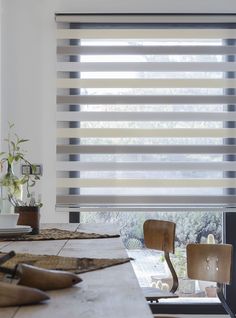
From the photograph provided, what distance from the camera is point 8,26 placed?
3.73m

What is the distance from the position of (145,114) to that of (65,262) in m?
2.40

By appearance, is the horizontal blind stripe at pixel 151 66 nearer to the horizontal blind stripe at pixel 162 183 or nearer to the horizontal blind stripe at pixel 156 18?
the horizontal blind stripe at pixel 156 18

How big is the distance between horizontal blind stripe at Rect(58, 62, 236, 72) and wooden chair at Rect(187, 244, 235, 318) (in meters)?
1.70

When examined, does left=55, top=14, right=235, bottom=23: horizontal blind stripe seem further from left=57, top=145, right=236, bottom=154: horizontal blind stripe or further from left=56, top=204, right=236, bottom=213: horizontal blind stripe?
left=56, top=204, right=236, bottom=213: horizontal blind stripe

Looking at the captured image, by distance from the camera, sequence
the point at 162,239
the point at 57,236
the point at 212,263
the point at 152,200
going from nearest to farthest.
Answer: the point at 57,236 → the point at 212,263 → the point at 162,239 → the point at 152,200


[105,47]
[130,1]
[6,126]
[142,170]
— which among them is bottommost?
[142,170]

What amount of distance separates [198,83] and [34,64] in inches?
44.7

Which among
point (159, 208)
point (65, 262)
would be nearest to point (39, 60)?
point (159, 208)

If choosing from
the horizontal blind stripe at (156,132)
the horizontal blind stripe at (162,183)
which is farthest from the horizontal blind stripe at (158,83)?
the horizontal blind stripe at (162,183)

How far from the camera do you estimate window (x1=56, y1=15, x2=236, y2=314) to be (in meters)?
3.68

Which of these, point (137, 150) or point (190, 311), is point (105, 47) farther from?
point (190, 311)

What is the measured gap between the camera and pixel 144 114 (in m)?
3.71

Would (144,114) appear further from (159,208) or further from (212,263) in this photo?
(212,263)

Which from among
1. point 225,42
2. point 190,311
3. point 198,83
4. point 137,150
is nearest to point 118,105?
point 137,150
